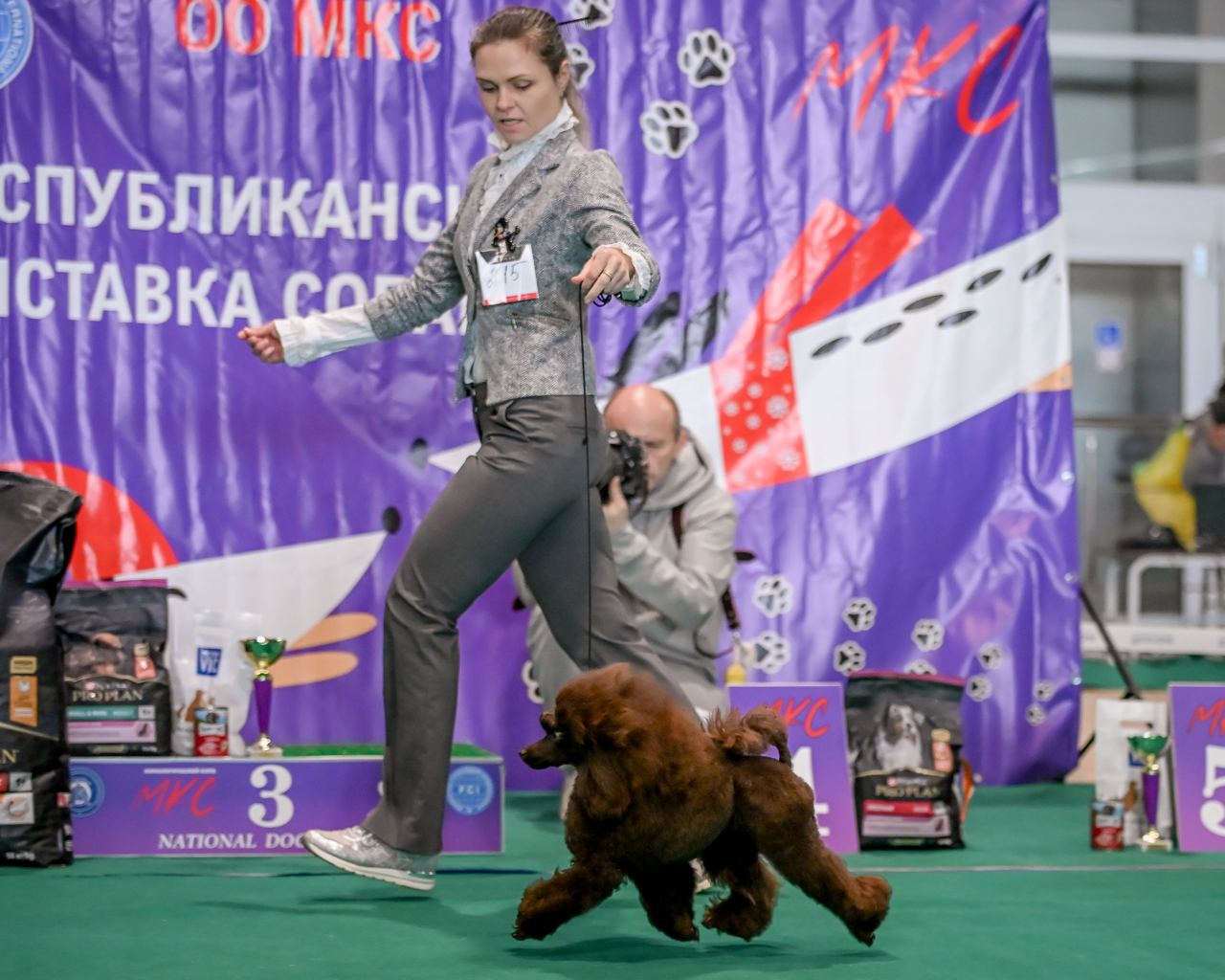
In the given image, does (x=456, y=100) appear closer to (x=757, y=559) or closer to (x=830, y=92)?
(x=830, y=92)

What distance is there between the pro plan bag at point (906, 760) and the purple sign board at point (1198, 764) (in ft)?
1.61

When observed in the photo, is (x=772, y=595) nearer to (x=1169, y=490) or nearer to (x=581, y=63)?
(x=581, y=63)

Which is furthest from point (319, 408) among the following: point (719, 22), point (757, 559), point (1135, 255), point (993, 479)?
point (1135, 255)

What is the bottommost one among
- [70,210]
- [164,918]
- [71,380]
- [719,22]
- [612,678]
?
[164,918]

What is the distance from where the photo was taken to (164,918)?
269 cm

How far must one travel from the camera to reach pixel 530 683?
13.7ft

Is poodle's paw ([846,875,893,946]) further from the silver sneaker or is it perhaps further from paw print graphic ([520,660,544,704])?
paw print graphic ([520,660,544,704])

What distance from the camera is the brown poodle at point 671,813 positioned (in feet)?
7.52

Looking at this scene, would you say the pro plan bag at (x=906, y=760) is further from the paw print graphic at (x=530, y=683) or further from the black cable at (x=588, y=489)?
the black cable at (x=588, y=489)

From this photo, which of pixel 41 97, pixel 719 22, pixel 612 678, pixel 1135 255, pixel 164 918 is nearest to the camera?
pixel 612 678

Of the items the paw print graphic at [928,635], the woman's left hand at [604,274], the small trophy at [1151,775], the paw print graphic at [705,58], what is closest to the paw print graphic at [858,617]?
the paw print graphic at [928,635]

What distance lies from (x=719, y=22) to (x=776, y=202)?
1.68ft

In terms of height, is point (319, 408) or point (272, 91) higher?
point (272, 91)

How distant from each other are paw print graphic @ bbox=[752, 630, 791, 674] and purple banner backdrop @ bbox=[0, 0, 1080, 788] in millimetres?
11
